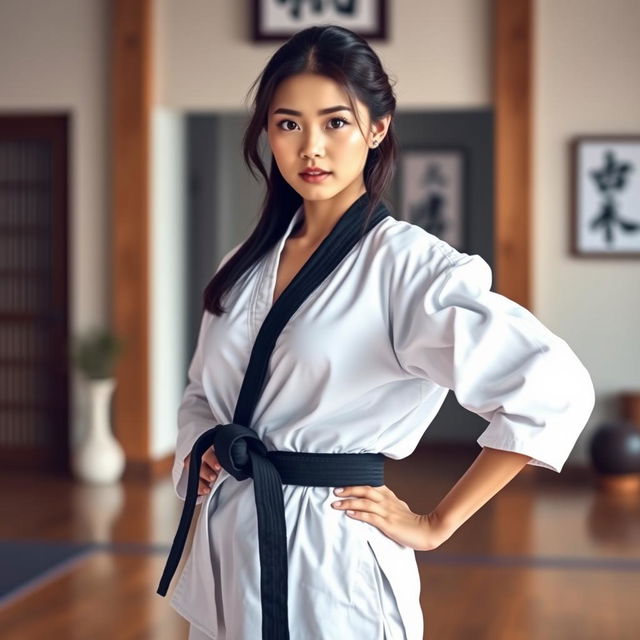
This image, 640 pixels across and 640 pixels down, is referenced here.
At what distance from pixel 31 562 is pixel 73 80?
316 cm

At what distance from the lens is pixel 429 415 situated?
62.5 inches

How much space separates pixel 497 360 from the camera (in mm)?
1427

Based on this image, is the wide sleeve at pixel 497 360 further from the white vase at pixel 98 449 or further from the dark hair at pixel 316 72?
the white vase at pixel 98 449

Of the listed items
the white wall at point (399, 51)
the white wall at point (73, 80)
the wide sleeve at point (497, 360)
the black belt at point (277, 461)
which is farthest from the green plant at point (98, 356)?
the wide sleeve at point (497, 360)

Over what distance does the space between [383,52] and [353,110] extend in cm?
506

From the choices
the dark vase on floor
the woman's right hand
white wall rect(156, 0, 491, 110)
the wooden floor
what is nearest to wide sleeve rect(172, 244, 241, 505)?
the woman's right hand

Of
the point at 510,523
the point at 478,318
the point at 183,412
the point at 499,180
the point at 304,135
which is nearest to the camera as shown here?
the point at 478,318

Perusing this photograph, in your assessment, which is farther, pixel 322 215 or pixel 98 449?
pixel 98 449

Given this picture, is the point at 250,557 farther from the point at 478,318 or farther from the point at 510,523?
the point at 510,523

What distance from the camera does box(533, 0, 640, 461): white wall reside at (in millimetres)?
6352

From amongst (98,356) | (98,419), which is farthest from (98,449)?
(98,356)

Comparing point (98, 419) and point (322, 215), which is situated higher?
point (322, 215)

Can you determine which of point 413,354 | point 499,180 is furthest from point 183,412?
point 499,180

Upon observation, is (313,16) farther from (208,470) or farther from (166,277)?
(208,470)
